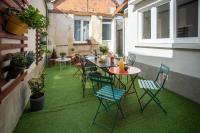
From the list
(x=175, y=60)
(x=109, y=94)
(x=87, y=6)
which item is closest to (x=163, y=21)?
(x=175, y=60)

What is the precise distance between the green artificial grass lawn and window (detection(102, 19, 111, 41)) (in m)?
7.49

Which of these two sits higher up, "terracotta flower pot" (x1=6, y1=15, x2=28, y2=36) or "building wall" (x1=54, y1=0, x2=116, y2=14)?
"building wall" (x1=54, y1=0, x2=116, y2=14)

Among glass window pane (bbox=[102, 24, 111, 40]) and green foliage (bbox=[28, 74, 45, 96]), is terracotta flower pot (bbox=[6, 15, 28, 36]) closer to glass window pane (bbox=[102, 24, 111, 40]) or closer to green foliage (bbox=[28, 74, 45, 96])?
green foliage (bbox=[28, 74, 45, 96])

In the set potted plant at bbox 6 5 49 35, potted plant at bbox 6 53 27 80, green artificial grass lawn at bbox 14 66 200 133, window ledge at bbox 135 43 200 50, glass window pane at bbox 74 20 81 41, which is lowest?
green artificial grass lawn at bbox 14 66 200 133

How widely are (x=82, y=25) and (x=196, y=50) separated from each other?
782 cm

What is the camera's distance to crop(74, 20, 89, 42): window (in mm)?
9883

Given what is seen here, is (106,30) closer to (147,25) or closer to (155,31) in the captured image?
(147,25)

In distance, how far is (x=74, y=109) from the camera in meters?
3.05

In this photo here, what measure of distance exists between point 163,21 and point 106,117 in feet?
11.8

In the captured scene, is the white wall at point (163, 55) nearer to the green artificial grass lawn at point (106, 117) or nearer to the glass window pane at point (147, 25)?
the glass window pane at point (147, 25)

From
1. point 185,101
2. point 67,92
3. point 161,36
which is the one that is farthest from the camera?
point 161,36

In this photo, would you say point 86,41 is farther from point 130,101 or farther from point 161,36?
point 130,101

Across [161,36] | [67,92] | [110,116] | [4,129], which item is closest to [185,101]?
[110,116]

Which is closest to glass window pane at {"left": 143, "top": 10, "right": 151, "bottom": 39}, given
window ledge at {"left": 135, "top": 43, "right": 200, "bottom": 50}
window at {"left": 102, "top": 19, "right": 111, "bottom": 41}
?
window ledge at {"left": 135, "top": 43, "right": 200, "bottom": 50}
